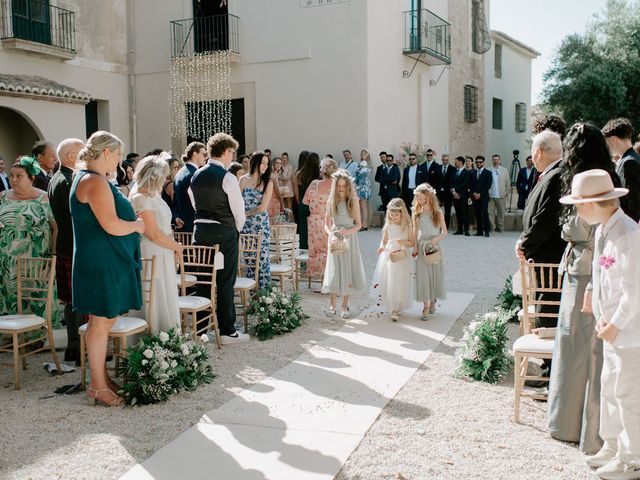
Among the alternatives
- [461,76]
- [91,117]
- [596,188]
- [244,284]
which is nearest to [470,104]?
[461,76]

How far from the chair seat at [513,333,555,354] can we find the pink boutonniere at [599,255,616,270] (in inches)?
38.6

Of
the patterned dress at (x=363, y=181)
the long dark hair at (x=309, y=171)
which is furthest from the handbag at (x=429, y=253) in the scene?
the patterned dress at (x=363, y=181)

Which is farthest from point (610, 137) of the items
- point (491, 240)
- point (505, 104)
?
point (505, 104)

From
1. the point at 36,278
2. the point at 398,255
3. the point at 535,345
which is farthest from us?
the point at 398,255

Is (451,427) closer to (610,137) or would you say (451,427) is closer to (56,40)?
(610,137)

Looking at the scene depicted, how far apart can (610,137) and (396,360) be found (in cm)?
272

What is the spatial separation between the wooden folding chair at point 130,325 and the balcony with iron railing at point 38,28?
1119cm

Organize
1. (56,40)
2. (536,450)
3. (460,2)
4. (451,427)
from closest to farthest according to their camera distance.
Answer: (536,450) < (451,427) < (56,40) < (460,2)

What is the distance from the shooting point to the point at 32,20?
14797 mm

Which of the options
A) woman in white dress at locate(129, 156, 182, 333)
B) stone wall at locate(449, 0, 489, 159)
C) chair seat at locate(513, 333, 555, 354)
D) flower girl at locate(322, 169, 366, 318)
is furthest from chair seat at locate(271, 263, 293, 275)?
stone wall at locate(449, 0, 489, 159)

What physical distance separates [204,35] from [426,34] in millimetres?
5983

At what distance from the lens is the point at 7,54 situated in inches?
563

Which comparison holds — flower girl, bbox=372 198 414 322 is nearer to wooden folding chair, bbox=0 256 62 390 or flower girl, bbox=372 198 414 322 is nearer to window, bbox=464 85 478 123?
wooden folding chair, bbox=0 256 62 390

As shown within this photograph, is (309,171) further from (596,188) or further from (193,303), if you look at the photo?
(596,188)
